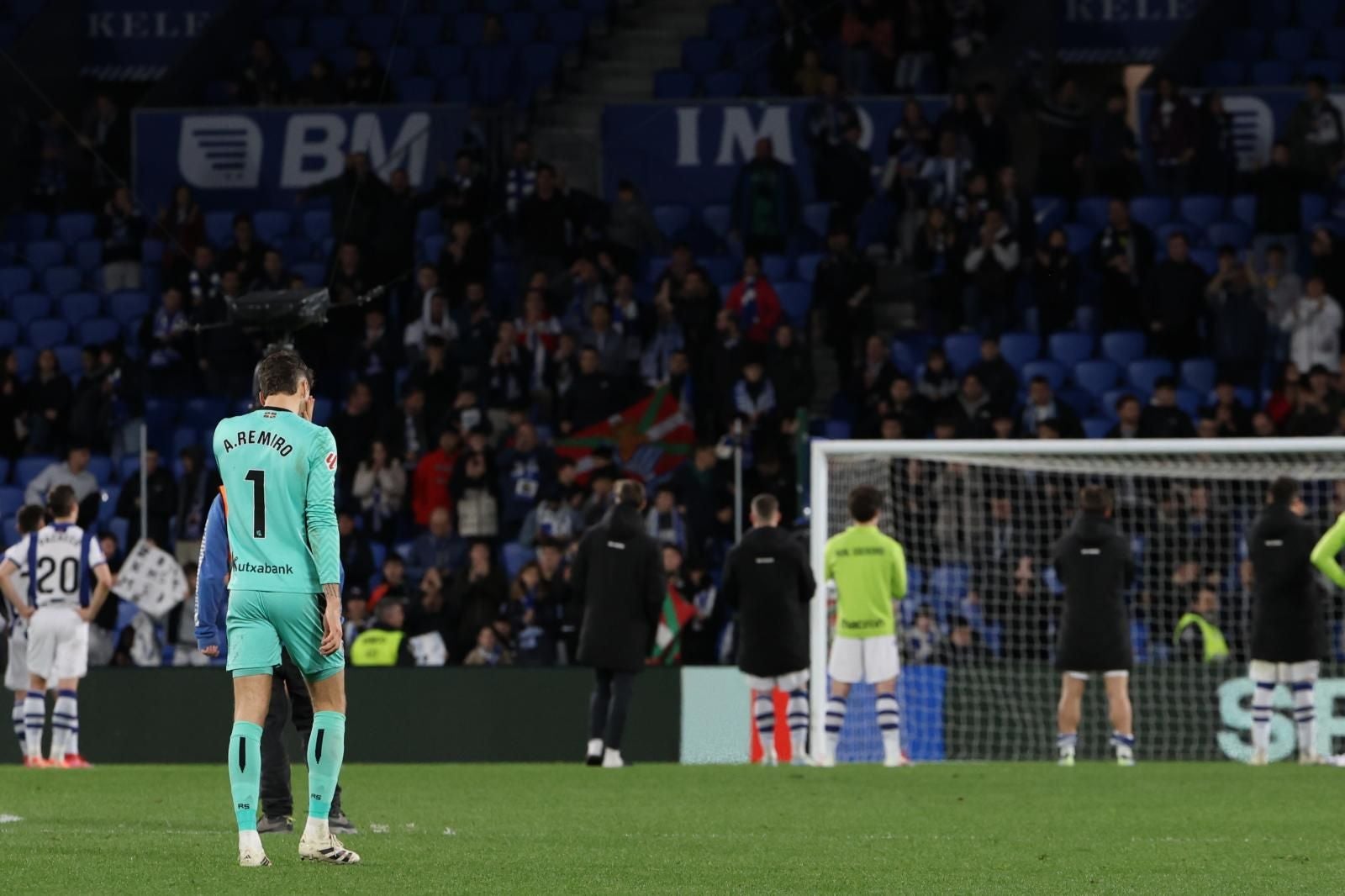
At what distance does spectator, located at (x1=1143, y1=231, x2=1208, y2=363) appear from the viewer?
2108cm

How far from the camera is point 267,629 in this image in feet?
26.4

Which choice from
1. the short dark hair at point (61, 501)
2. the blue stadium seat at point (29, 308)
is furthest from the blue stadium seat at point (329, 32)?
the short dark hair at point (61, 501)

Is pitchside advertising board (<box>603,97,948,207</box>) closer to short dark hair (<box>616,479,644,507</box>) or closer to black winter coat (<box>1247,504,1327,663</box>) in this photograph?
short dark hair (<box>616,479,644,507</box>)

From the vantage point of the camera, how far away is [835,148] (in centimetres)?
2292

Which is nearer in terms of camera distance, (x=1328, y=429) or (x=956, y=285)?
(x=1328, y=429)

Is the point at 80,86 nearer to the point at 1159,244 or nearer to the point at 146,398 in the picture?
the point at 146,398

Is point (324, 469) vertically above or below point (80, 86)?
below

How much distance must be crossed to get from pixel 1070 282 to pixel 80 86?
37.1 ft

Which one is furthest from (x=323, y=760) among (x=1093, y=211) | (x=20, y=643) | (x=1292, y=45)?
(x=1292, y=45)

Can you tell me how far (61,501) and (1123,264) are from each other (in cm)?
982

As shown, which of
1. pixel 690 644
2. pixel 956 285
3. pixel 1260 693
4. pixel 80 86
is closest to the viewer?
pixel 1260 693

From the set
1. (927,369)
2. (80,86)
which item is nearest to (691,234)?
(927,369)

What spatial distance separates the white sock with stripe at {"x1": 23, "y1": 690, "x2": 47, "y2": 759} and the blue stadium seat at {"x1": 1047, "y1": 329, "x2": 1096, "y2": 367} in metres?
9.44

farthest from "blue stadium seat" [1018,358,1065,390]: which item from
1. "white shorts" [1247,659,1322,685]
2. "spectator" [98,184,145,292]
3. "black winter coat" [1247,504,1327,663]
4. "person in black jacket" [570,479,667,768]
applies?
"spectator" [98,184,145,292]
